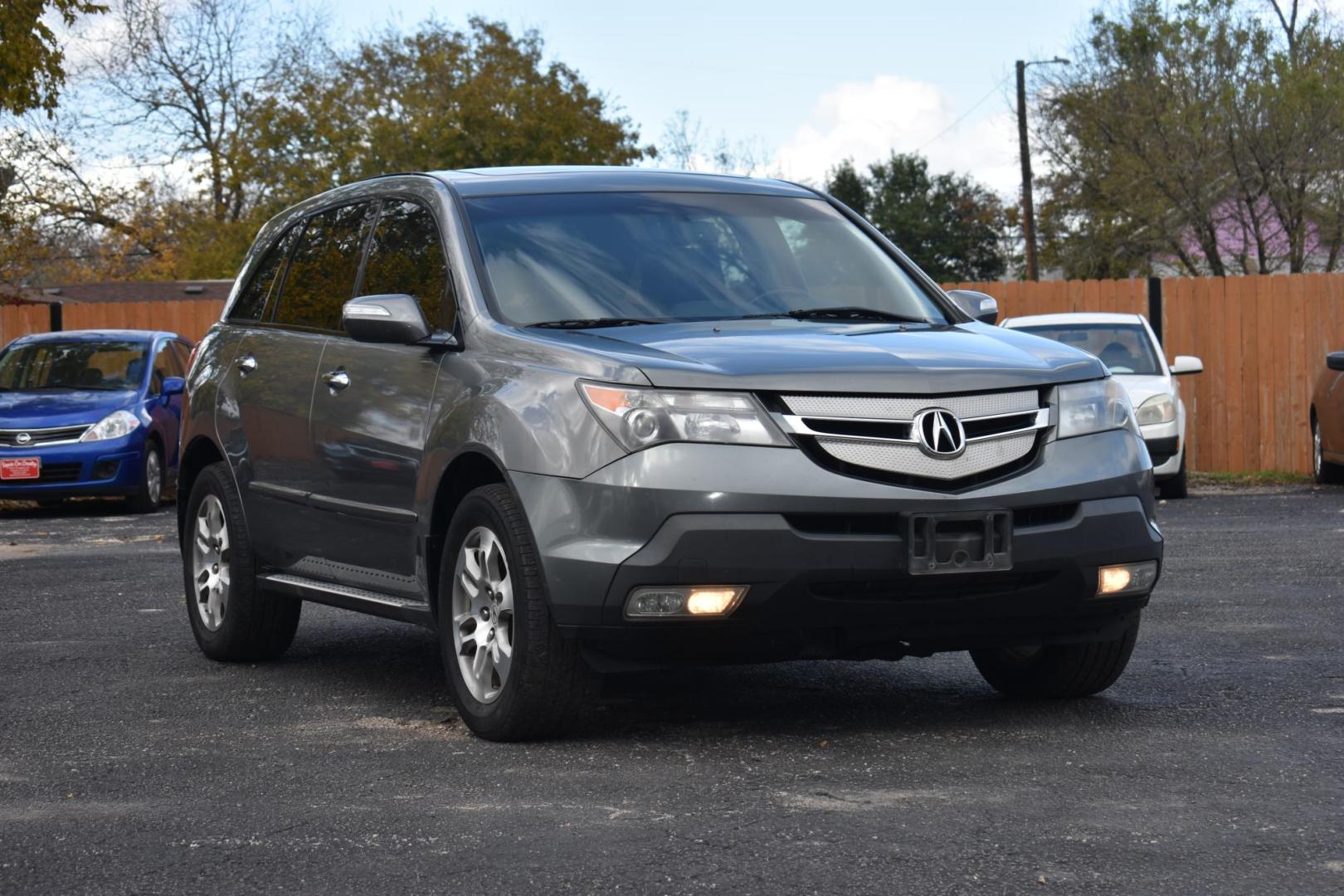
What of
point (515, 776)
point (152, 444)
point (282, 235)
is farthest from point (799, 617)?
point (152, 444)

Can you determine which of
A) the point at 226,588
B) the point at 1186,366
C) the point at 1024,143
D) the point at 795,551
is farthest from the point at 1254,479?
the point at 1024,143

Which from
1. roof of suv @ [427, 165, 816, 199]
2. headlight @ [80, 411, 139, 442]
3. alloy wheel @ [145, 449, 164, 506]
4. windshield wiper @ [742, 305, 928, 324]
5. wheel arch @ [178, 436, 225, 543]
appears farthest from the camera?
alloy wheel @ [145, 449, 164, 506]

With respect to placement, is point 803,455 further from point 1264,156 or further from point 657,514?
point 1264,156

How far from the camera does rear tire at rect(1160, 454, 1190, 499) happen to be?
16487mm

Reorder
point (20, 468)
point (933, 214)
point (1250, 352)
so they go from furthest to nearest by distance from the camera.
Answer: point (933, 214) → point (1250, 352) → point (20, 468)

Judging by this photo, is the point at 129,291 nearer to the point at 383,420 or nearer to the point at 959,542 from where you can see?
the point at 383,420

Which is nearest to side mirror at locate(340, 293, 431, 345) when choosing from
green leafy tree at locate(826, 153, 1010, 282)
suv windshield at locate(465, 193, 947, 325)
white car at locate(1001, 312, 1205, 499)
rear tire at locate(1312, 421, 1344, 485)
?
suv windshield at locate(465, 193, 947, 325)

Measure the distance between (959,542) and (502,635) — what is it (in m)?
1.37

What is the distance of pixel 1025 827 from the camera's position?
4520 millimetres

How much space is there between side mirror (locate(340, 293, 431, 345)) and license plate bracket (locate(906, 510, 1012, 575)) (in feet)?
5.94

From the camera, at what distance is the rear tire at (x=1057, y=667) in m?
6.17

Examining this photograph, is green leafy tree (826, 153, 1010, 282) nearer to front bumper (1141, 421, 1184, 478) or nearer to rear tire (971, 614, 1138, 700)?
front bumper (1141, 421, 1184, 478)

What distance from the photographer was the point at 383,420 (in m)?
6.50

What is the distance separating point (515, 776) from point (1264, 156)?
35.2m
